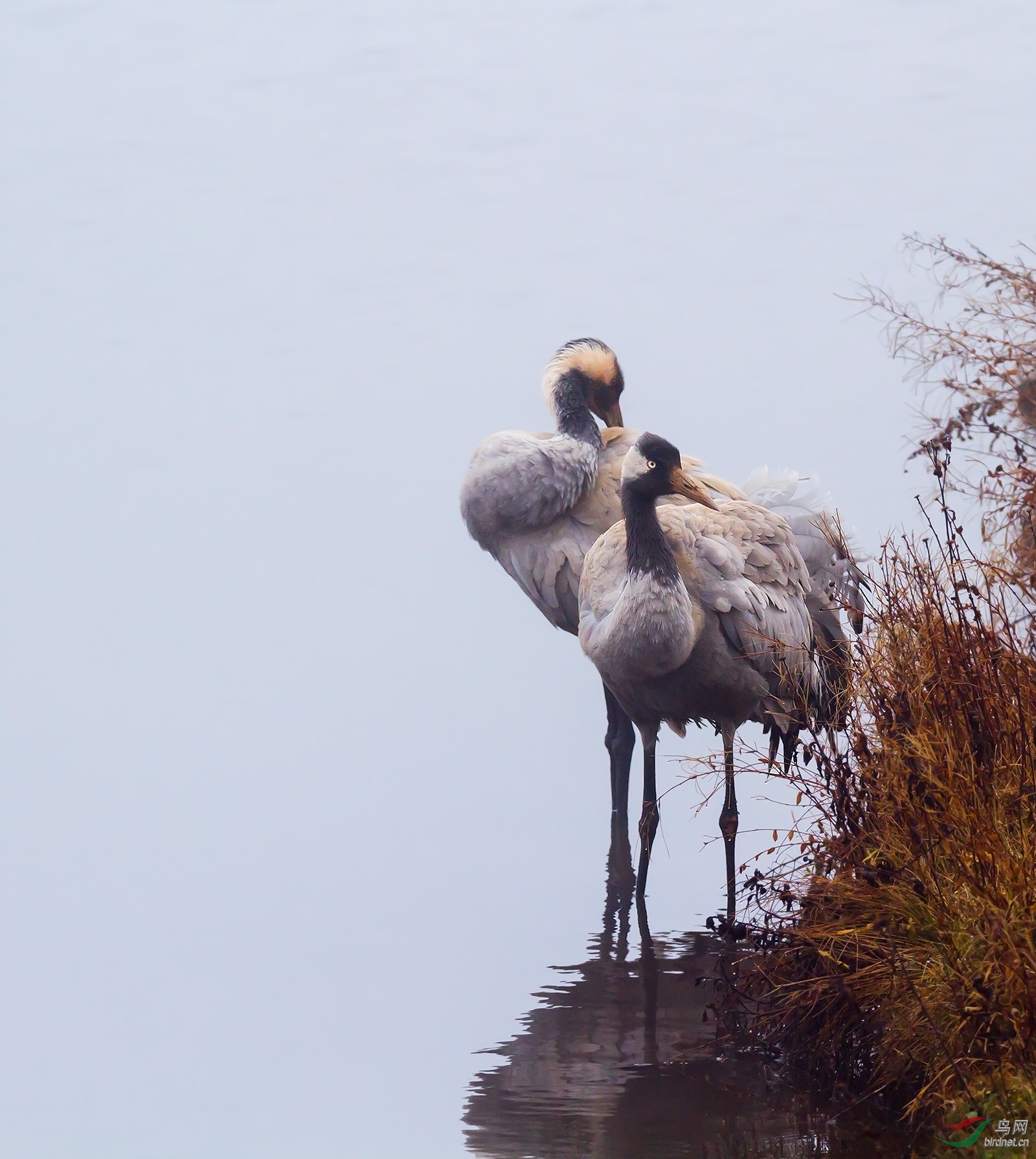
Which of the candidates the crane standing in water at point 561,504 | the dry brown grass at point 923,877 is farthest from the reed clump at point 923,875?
the crane standing in water at point 561,504

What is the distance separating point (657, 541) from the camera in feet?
18.3

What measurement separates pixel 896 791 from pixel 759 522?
220cm

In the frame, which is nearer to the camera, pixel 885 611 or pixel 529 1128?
pixel 529 1128

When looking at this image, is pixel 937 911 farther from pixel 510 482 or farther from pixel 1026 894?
pixel 510 482

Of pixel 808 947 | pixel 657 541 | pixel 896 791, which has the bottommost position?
pixel 808 947

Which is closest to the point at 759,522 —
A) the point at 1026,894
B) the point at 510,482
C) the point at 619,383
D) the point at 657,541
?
the point at 657,541

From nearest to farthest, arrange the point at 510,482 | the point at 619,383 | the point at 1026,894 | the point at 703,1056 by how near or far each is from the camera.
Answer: the point at 1026,894, the point at 703,1056, the point at 510,482, the point at 619,383

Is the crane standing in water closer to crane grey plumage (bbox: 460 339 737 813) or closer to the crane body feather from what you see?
crane grey plumage (bbox: 460 339 737 813)

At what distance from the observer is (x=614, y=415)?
8000 mm

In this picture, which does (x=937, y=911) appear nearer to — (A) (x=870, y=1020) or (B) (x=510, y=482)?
(A) (x=870, y=1020)

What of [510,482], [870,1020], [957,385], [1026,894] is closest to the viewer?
[1026,894]

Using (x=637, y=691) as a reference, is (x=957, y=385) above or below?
above

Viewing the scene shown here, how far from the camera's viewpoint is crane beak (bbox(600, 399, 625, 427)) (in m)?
8.00

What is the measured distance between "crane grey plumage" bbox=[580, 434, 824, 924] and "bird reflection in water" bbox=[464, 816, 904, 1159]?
40cm
